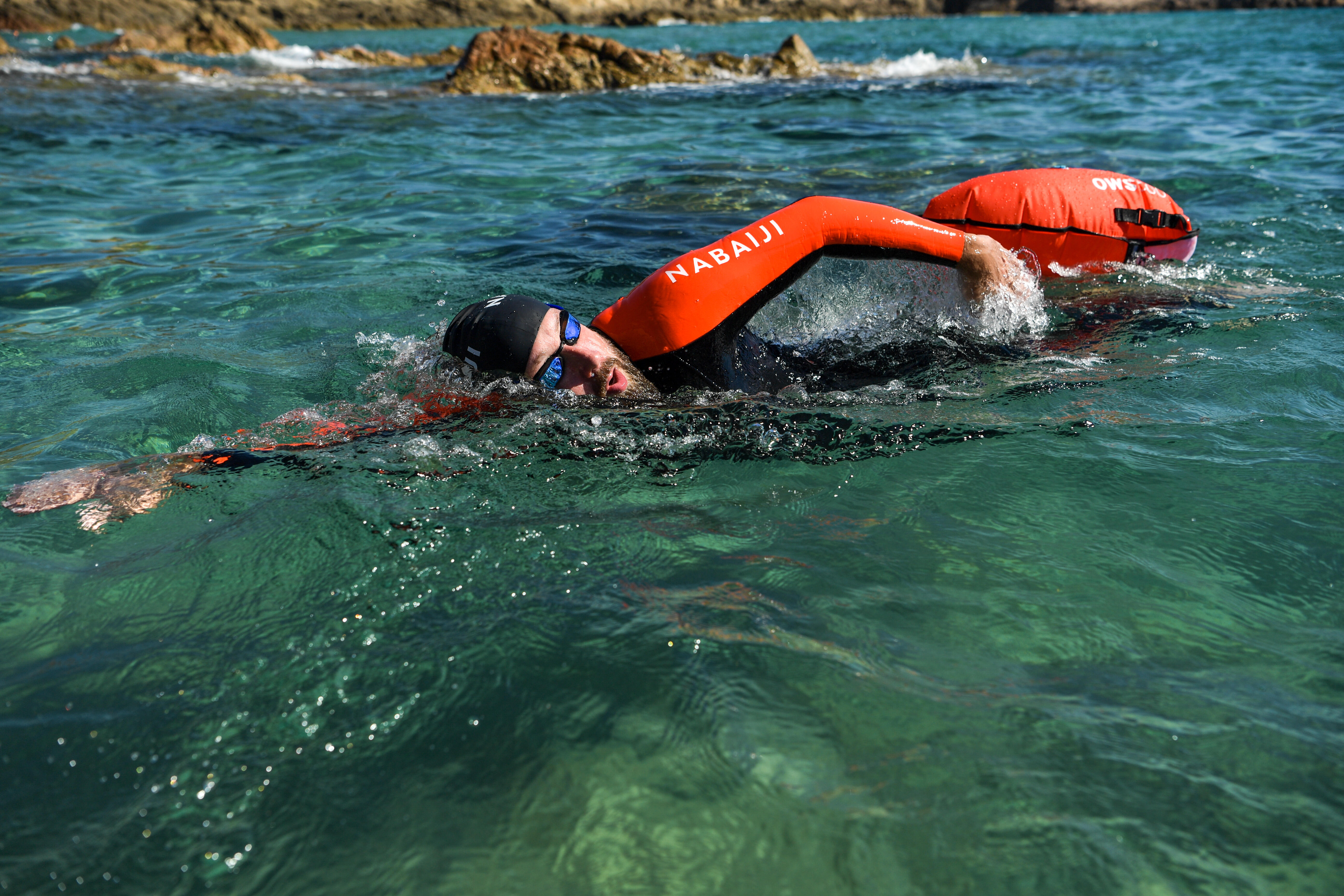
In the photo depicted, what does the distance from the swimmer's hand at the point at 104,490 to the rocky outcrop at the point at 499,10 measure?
2950 cm

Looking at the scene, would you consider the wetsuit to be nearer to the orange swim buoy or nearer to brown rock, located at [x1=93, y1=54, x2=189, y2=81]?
the orange swim buoy

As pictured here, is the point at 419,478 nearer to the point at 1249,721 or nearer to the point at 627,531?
the point at 627,531

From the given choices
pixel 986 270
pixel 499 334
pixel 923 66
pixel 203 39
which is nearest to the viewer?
pixel 499 334

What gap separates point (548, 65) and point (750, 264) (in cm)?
1335

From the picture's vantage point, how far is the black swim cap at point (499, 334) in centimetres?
352

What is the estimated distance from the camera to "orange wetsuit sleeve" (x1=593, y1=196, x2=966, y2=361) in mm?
3586

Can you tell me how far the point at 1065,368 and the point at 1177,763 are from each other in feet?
8.19

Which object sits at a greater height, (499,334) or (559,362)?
(499,334)

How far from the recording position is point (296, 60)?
22.9 m

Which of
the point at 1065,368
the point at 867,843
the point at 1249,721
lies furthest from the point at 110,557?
the point at 1065,368

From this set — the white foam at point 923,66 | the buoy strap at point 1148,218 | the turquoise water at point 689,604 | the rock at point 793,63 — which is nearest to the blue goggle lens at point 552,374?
the turquoise water at point 689,604

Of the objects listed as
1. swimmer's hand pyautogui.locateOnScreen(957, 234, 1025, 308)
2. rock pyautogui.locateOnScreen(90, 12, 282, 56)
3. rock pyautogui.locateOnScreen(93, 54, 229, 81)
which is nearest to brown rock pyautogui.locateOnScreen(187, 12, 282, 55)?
rock pyautogui.locateOnScreen(90, 12, 282, 56)

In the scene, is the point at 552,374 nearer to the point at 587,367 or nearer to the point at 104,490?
the point at 587,367

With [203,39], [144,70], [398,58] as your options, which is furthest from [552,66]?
[203,39]
